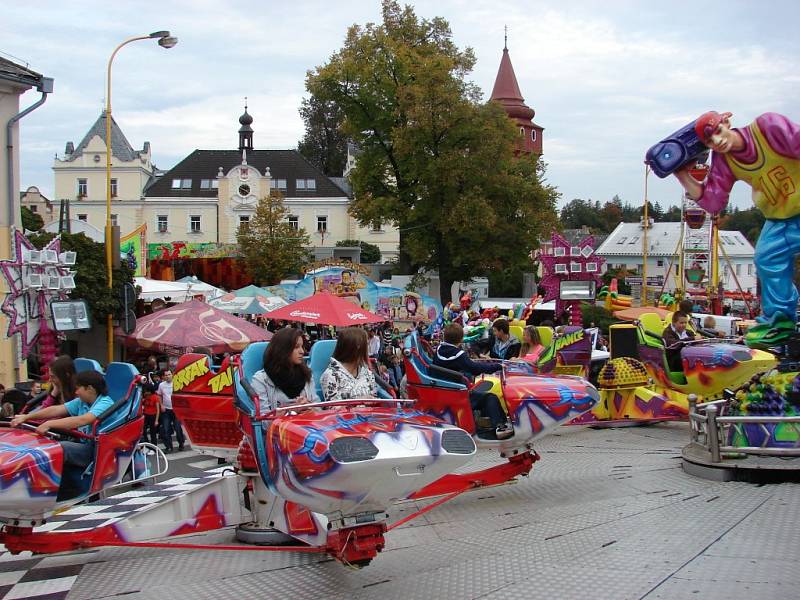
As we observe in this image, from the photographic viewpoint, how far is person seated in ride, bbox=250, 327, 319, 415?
6.46 meters

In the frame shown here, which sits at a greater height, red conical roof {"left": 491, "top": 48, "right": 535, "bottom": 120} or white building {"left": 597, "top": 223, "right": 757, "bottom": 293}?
red conical roof {"left": 491, "top": 48, "right": 535, "bottom": 120}

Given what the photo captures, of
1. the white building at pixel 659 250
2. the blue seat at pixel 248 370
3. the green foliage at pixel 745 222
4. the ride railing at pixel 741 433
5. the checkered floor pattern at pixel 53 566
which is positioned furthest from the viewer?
the green foliage at pixel 745 222

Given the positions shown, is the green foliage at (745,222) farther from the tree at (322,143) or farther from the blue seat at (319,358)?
the blue seat at (319,358)

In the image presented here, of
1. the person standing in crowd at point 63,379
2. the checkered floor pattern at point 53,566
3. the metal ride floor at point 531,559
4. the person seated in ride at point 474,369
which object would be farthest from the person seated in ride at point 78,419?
the person seated in ride at point 474,369

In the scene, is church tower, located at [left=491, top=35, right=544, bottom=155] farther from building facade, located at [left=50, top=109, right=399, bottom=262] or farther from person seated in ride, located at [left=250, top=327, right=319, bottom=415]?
person seated in ride, located at [left=250, top=327, right=319, bottom=415]

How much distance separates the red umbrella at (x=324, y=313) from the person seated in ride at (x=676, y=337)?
7.24 m

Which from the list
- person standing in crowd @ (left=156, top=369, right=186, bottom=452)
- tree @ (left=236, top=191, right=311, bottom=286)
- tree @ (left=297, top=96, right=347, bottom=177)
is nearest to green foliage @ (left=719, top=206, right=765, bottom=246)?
tree @ (left=297, top=96, right=347, bottom=177)

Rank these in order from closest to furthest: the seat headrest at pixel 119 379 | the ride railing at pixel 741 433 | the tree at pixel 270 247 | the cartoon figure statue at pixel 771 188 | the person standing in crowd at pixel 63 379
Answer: the seat headrest at pixel 119 379, the person standing in crowd at pixel 63 379, the ride railing at pixel 741 433, the cartoon figure statue at pixel 771 188, the tree at pixel 270 247

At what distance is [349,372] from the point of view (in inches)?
263

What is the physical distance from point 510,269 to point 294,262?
11.9m

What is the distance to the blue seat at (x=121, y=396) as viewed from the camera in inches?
266

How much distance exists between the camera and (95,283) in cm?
1875

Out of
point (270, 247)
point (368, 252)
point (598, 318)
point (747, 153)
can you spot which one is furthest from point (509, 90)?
point (747, 153)

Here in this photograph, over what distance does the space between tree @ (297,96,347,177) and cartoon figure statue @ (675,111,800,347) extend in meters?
71.7
